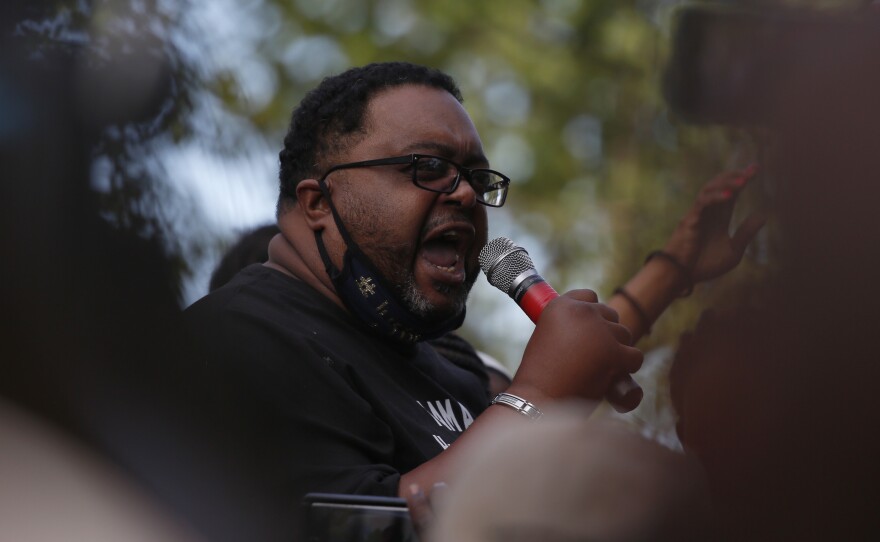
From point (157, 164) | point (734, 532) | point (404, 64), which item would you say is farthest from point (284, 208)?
point (734, 532)

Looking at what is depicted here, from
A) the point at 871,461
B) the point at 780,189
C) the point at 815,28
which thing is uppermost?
the point at 815,28

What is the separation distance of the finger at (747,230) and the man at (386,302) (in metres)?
0.84

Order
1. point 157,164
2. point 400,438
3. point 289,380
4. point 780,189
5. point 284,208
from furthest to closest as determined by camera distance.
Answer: point 284,208 < point 400,438 < point 289,380 < point 157,164 < point 780,189

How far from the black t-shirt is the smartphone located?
0.32 ft

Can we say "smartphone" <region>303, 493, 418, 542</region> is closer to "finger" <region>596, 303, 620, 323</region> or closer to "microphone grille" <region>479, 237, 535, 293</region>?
"finger" <region>596, 303, 620, 323</region>

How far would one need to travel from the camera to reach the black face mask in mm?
2326

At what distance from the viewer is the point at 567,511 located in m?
0.96

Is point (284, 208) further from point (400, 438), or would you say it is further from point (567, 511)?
point (567, 511)

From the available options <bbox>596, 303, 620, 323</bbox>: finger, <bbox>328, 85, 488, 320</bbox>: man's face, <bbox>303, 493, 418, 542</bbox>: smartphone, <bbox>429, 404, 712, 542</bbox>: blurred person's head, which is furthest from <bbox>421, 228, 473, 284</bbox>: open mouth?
<bbox>429, 404, 712, 542</bbox>: blurred person's head

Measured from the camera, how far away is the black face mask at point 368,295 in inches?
91.6

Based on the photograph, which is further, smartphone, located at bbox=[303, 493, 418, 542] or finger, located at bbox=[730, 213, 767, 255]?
smartphone, located at bbox=[303, 493, 418, 542]

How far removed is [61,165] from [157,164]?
12 centimetres

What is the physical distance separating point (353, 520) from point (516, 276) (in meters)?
0.96

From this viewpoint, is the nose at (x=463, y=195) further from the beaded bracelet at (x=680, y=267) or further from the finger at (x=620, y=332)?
the beaded bracelet at (x=680, y=267)
